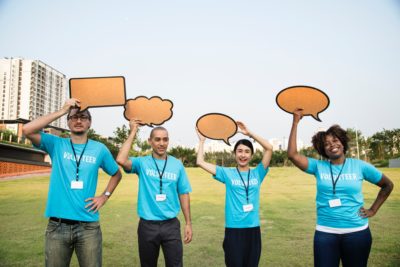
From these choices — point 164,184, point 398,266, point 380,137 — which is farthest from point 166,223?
point 380,137

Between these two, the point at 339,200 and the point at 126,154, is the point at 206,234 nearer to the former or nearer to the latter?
the point at 126,154

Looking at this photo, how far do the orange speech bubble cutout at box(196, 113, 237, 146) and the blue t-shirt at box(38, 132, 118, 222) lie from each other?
4.25 feet

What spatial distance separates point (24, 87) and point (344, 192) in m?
80.4

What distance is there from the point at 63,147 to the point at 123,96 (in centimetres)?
87

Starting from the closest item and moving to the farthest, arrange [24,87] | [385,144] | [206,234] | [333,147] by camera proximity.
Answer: [333,147]
[206,234]
[385,144]
[24,87]

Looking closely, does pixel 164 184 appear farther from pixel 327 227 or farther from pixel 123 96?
pixel 327 227

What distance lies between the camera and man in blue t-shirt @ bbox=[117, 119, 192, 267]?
3154 mm

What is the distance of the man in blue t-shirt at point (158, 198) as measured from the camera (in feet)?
10.3

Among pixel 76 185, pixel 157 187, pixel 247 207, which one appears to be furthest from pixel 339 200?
pixel 76 185

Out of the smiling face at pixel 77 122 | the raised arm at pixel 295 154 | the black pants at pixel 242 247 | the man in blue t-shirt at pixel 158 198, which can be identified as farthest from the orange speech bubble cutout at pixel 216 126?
the smiling face at pixel 77 122

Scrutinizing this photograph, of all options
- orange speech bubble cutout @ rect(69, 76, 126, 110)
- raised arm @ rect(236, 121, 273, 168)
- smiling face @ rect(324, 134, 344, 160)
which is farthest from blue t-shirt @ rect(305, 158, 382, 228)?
orange speech bubble cutout @ rect(69, 76, 126, 110)

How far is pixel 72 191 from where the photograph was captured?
115 inches

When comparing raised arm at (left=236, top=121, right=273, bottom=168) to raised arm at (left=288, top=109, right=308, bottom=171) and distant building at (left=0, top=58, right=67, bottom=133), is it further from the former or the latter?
distant building at (left=0, top=58, right=67, bottom=133)

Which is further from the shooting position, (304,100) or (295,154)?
(304,100)
